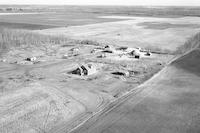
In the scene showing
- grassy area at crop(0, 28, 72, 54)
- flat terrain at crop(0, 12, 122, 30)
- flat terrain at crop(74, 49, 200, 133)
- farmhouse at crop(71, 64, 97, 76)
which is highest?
flat terrain at crop(0, 12, 122, 30)

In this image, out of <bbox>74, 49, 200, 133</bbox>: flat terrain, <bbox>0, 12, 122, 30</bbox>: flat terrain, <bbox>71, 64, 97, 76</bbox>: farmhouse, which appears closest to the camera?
<bbox>74, 49, 200, 133</bbox>: flat terrain

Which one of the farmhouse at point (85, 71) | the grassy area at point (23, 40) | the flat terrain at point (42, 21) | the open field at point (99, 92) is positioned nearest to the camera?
the open field at point (99, 92)

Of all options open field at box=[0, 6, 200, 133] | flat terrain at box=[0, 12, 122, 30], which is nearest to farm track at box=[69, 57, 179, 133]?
open field at box=[0, 6, 200, 133]

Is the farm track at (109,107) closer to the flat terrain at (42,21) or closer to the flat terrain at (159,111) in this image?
the flat terrain at (159,111)

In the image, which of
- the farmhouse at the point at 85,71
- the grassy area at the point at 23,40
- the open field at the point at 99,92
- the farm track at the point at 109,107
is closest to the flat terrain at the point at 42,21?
the grassy area at the point at 23,40

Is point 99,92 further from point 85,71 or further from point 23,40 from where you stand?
point 23,40

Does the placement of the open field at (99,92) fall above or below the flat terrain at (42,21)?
below

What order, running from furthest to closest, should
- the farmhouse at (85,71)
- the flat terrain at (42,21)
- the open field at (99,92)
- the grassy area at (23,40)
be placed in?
the flat terrain at (42,21)
the grassy area at (23,40)
the farmhouse at (85,71)
the open field at (99,92)

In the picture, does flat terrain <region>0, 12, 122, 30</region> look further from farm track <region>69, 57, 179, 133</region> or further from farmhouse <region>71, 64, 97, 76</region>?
farm track <region>69, 57, 179, 133</region>

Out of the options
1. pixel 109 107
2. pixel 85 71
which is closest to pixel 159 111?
pixel 109 107
